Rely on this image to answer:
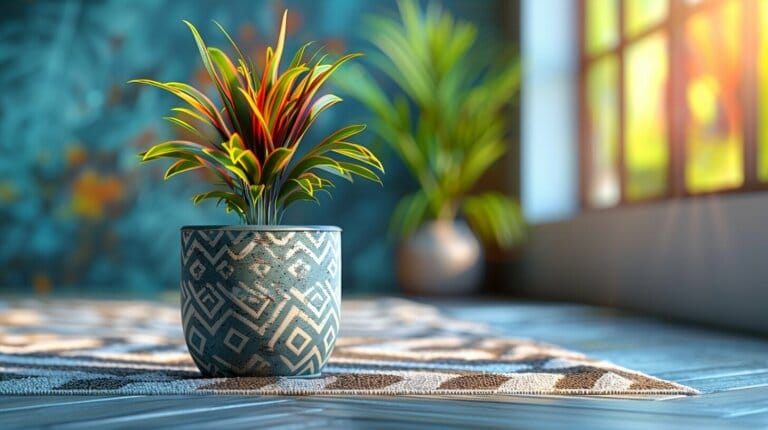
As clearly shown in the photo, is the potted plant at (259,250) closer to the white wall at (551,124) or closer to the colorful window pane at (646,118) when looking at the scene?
the colorful window pane at (646,118)

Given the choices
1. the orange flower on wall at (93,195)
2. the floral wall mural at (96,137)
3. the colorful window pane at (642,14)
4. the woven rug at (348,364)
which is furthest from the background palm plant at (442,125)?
the woven rug at (348,364)

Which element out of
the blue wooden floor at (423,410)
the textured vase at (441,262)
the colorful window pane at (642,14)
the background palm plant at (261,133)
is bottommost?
the blue wooden floor at (423,410)

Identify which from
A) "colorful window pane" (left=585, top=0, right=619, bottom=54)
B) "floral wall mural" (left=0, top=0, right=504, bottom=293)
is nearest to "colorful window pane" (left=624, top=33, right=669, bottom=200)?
"colorful window pane" (left=585, top=0, right=619, bottom=54)

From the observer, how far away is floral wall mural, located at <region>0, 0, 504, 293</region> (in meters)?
5.93

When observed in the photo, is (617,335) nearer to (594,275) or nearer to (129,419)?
(594,275)

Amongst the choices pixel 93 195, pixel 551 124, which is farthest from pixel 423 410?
pixel 93 195

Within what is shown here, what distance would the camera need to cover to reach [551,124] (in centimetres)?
550

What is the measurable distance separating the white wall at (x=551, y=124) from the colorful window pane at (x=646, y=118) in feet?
2.35

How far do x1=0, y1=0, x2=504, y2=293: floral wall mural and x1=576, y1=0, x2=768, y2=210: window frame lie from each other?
1379mm

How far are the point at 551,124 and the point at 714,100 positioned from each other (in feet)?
5.54

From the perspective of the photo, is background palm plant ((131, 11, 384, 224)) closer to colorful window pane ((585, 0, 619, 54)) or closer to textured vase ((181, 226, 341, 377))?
textured vase ((181, 226, 341, 377))

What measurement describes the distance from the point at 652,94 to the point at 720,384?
2.65 m

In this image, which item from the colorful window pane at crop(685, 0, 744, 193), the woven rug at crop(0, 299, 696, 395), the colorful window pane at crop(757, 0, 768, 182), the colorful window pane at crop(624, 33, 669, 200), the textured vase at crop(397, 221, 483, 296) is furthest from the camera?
the textured vase at crop(397, 221, 483, 296)

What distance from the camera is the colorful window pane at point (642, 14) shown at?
14.5 ft
